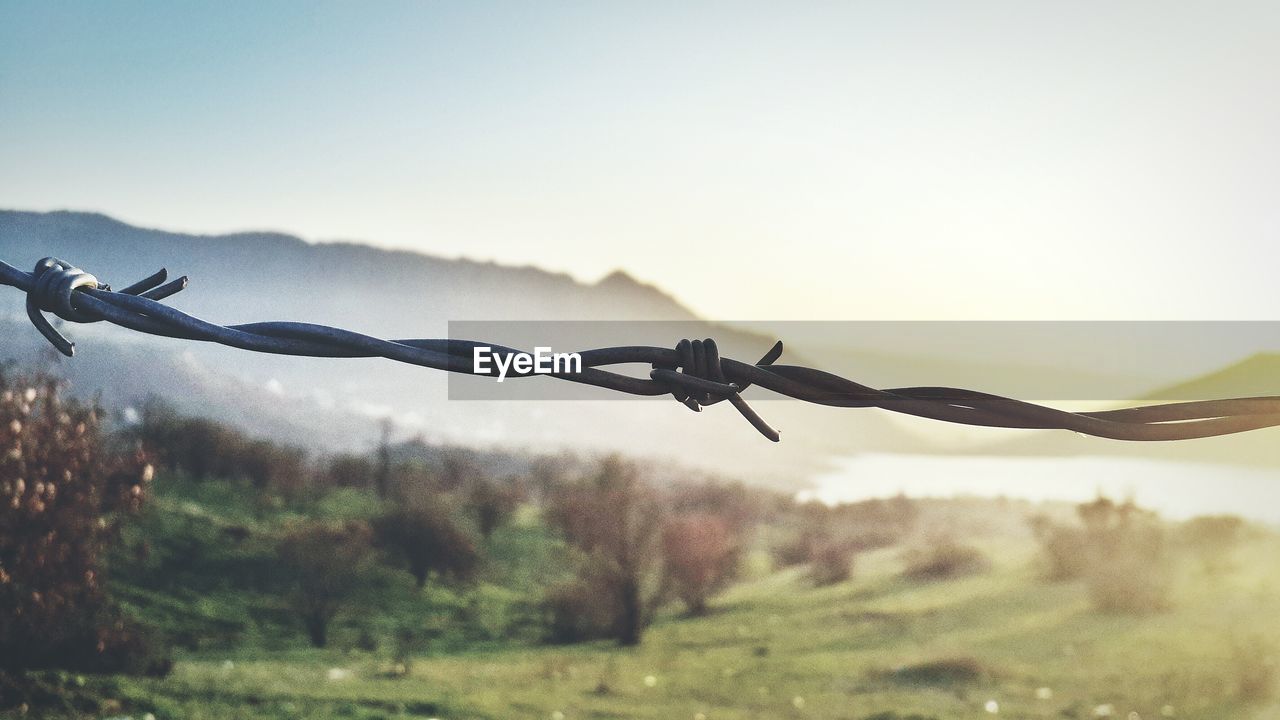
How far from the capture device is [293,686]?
8.29ft

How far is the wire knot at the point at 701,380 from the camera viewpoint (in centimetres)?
55

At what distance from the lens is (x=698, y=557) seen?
2.45 meters

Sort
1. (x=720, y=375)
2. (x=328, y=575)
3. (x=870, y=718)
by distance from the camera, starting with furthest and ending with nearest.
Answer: (x=328, y=575), (x=870, y=718), (x=720, y=375)

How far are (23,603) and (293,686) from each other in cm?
95

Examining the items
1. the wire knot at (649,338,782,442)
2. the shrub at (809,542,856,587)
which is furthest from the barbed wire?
the shrub at (809,542,856,587)

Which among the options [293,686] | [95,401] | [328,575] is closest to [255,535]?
[328,575]

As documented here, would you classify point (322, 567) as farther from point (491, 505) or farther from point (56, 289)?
point (56, 289)

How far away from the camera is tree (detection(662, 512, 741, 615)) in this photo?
7.97 ft

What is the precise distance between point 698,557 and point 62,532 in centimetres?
206

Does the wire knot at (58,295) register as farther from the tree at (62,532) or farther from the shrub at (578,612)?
the tree at (62,532)

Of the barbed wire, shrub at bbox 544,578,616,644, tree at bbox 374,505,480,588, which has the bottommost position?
shrub at bbox 544,578,616,644

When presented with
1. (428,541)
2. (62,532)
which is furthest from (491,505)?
(62,532)

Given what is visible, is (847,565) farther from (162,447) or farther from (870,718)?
(162,447)

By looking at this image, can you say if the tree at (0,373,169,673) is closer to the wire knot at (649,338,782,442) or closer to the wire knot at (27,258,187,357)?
the wire knot at (27,258,187,357)
